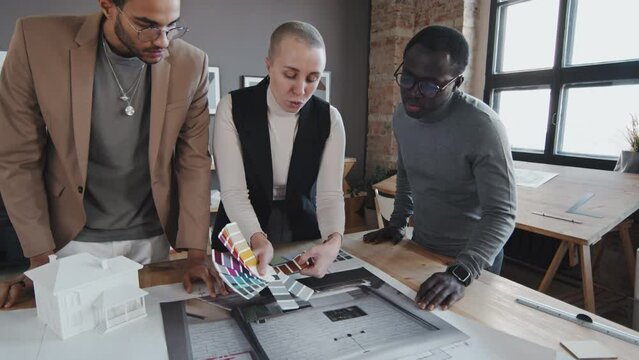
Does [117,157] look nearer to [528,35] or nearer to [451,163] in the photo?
[451,163]

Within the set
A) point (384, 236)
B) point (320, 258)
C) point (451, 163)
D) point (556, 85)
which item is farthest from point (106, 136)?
point (556, 85)

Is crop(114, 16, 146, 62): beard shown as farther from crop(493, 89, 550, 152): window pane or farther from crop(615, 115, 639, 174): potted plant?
crop(493, 89, 550, 152): window pane

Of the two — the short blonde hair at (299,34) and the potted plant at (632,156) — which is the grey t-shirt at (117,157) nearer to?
the short blonde hair at (299,34)

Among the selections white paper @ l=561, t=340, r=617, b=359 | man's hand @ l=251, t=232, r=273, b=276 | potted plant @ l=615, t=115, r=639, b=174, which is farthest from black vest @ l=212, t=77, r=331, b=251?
potted plant @ l=615, t=115, r=639, b=174

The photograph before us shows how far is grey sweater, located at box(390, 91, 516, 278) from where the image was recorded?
1115 mm

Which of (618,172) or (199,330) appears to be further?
(618,172)

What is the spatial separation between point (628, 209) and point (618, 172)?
0.56 meters

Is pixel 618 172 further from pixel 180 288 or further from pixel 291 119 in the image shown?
pixel 180 288

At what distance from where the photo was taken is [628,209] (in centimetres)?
200

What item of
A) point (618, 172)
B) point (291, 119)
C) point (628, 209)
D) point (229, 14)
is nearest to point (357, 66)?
point (229, 14)

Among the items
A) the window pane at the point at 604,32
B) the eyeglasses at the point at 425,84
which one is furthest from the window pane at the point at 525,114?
the eyeglasses at the point at 425,84

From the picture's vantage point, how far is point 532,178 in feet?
8.68

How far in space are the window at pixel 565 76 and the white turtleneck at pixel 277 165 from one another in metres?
2.59

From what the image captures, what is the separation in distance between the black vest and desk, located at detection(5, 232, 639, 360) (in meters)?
0.12
